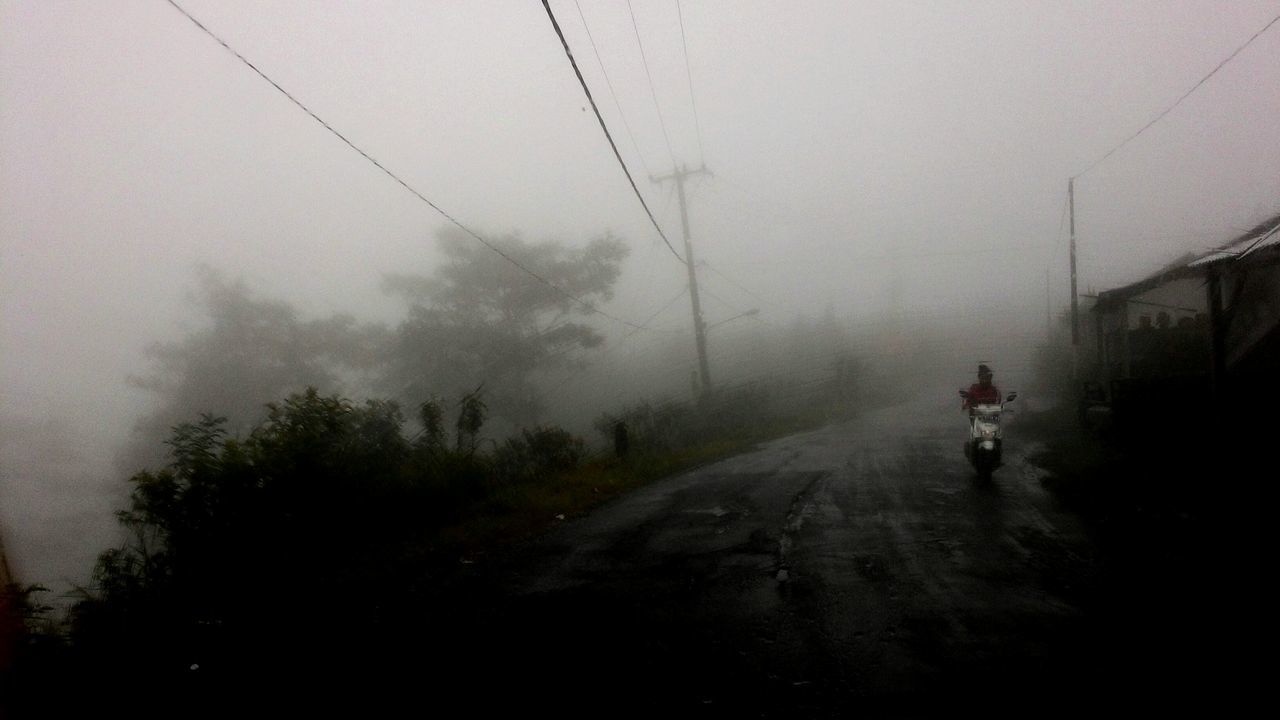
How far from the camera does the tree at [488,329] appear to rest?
32.2 m

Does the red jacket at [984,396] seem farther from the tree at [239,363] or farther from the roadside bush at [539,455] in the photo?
the tree at [239,363]

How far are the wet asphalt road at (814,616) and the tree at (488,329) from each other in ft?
77.1

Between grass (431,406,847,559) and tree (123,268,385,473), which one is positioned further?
tree (123,268,385,473)

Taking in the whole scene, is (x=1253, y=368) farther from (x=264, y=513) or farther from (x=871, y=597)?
(x=264, y=513)

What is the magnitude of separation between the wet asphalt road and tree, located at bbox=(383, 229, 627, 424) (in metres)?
23.5

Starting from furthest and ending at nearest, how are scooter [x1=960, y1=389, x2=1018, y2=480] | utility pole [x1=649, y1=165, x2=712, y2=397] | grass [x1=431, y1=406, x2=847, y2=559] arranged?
utility pole [x1=649, y1=165, x2=712, y2=397] < scooter [x1=960, y1=389, x2=1018, y2=480] < grass [x1=431, y1=406, x2=847, y2=559]

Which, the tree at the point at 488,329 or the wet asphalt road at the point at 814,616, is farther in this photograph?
the tree at the point at 488,329

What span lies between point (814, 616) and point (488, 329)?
29302 mm

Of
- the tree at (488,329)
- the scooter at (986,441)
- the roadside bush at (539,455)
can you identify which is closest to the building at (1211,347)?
the scooter at (986,441)

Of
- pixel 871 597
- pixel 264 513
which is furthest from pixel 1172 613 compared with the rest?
pixel 264 513

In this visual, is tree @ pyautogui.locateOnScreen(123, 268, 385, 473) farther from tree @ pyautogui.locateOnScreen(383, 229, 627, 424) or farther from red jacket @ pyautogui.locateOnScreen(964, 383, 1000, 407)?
red jacket @ pyautogui.locateOnScreen(964, 383, 1000, 407)

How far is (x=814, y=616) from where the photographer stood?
5398 mm

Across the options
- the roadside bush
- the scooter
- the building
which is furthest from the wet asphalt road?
the roadside bush

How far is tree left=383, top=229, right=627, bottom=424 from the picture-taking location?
32.2m
